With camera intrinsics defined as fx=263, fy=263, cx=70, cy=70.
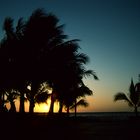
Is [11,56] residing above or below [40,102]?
above

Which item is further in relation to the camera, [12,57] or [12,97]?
[12,97]

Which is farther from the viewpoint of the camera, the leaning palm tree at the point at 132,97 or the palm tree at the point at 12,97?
the leaning palm tree at the point at 132,97

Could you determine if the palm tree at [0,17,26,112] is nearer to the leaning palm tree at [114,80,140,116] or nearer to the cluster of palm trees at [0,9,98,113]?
the cluster of palm trees at [0,9,98,113]

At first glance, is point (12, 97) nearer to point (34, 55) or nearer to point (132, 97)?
point (34, 55)

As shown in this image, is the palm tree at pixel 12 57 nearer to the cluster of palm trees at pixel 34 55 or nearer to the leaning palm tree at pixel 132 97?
the cluster of palm trees at pixel 34 55

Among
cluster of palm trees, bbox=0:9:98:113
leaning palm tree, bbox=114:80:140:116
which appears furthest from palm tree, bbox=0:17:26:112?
leaning palm tree, bbox=114:80:140:116

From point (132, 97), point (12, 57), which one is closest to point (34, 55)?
point (12, 57)

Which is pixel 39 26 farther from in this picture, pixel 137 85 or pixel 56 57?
pixel 137 85

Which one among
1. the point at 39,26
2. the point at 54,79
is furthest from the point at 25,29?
the point at 54,79

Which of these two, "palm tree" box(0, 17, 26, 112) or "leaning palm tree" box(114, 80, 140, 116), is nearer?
"palm tree" box(0, 17, 26, 112)

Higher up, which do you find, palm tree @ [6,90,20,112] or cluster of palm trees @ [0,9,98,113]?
cluster of palm trees @ [0,9,98,113]

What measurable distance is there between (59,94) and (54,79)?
390cm

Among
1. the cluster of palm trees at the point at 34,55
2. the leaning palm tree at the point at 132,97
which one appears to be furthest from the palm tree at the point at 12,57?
the leaning palm tree at the point at 132,97

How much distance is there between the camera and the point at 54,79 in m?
18.5
